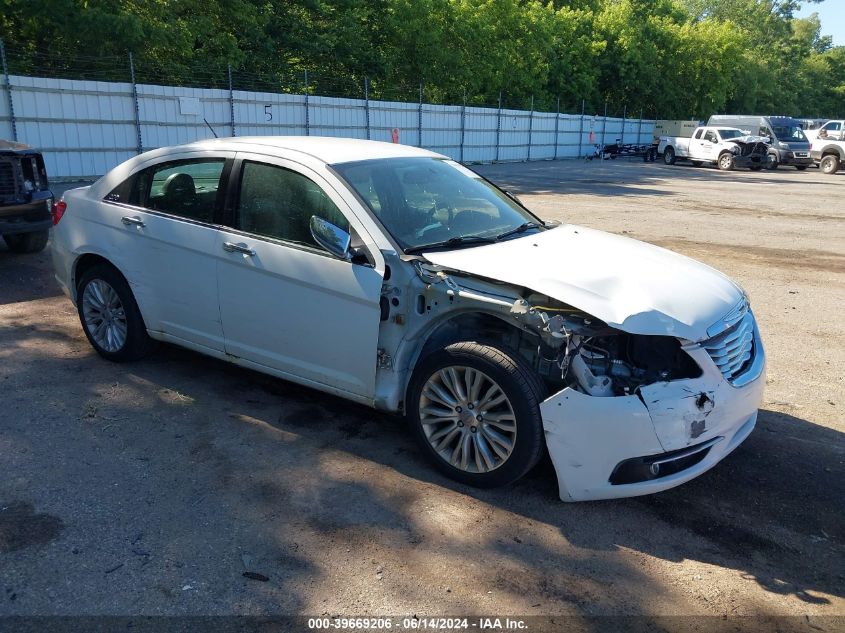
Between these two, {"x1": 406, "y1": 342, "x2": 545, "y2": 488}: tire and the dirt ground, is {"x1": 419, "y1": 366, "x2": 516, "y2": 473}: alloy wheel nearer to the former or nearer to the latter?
{"x1": 406, "y1": 342, "x2": 545, "y2": 488}: tire

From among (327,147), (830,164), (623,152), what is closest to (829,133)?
(830,164)

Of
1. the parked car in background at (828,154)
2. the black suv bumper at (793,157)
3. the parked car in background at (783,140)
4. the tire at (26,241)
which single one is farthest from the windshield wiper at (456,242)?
the black suv bumper at (793,157)

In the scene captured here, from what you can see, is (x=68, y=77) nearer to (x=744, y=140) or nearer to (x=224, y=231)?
(x=224, y=231)

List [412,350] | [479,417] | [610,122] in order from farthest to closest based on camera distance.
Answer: [610,122] < [412,350] < [479,417]

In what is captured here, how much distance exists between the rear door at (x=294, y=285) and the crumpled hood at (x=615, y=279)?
53 cm

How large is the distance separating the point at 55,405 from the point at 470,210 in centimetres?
296

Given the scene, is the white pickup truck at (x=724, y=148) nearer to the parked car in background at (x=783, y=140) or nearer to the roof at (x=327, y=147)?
the parked car in background at (x=783, y=140)

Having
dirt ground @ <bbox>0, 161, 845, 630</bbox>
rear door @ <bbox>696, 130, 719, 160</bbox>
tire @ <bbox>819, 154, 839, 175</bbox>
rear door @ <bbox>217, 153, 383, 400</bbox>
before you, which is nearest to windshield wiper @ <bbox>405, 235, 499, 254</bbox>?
rear door @ <bbox>217, 153, 383, 400</bbox>

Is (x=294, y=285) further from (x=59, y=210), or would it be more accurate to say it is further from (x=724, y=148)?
(x=724, y=148)

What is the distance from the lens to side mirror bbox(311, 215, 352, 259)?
4.08 meters

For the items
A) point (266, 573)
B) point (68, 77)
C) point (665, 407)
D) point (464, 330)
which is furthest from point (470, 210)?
point (68, 77)

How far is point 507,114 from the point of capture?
33812 mm

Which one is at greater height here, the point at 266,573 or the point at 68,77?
the point at 68,77

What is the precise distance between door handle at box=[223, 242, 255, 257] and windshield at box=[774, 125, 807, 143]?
35.9 m
